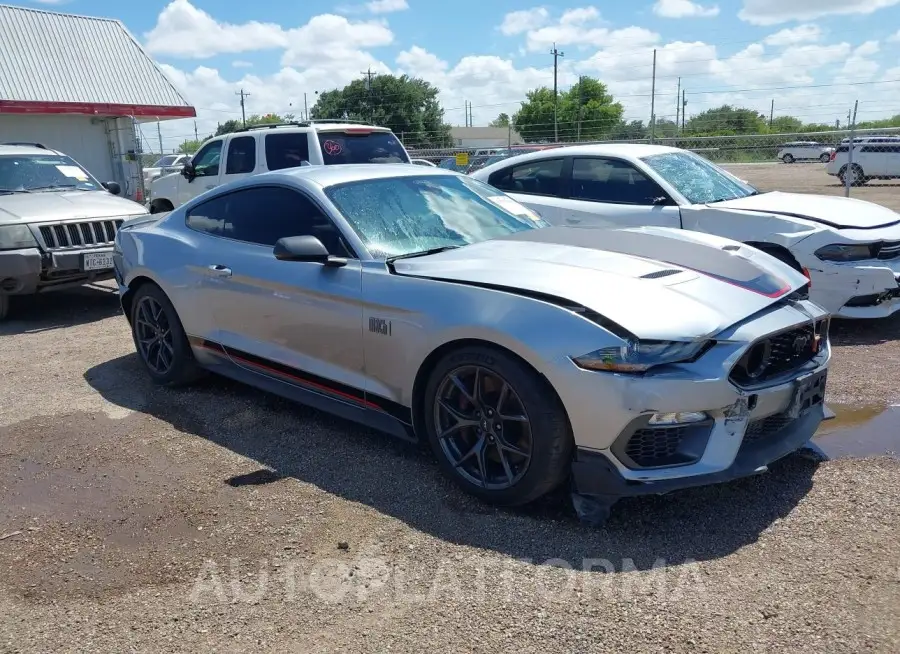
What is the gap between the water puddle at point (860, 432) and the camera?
4129mm

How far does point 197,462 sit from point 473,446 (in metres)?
1.64

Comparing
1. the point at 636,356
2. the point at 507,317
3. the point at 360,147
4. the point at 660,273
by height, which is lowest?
the point at 636,356

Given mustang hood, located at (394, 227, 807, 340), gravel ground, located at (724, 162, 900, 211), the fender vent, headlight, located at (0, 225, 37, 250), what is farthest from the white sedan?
gravel ground, located at (724, 162, 900, 211)

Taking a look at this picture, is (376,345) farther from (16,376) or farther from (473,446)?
(16,376)

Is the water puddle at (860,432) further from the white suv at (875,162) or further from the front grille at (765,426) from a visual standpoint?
the white suv at (875,162)

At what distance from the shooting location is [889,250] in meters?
6.34

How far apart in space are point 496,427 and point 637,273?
3.19 feet

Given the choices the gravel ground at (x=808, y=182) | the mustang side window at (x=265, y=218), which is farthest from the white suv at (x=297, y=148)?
the gravel ground at (x=808, y=182)

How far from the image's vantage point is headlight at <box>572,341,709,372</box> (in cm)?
308

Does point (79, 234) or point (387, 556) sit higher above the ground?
point (79, 234)

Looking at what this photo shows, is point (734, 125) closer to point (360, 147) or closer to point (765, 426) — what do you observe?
point (360, 147)

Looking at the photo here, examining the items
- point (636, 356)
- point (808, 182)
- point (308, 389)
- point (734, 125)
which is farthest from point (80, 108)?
point (734, 125)

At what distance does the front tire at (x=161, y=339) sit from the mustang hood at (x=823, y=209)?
14.8ft

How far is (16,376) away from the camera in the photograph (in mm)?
6020
